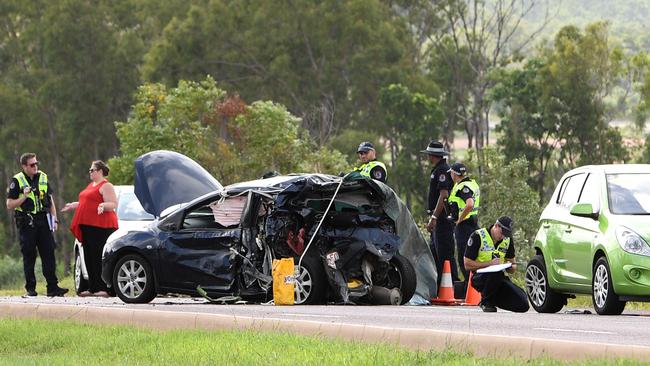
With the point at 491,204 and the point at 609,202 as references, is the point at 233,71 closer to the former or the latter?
the point at 491,204

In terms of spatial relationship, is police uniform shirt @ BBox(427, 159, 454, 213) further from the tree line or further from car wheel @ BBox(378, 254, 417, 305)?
the tree line

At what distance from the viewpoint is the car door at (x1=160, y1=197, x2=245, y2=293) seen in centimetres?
1888

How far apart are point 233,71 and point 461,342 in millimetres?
54654

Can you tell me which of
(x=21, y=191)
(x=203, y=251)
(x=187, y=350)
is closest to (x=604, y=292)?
(x=203, y=251)

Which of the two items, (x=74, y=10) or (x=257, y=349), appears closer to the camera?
(x=257, y=349)

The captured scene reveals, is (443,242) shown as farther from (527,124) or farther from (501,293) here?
(527,124)

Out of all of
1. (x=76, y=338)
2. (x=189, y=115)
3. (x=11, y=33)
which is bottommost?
(x=76, y=338)

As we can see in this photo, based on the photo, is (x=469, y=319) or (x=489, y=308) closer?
(x=469, y=319)

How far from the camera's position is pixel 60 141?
239ft

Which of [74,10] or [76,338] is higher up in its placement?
[74,10]

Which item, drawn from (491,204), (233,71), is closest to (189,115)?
(491,204)

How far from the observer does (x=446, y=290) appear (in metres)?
19.9

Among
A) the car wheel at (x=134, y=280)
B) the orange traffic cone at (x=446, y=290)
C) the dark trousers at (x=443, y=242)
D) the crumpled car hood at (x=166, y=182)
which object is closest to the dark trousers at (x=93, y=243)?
the crumpled car hood at (x=166, y=182)

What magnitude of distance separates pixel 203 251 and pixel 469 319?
4685 mm
